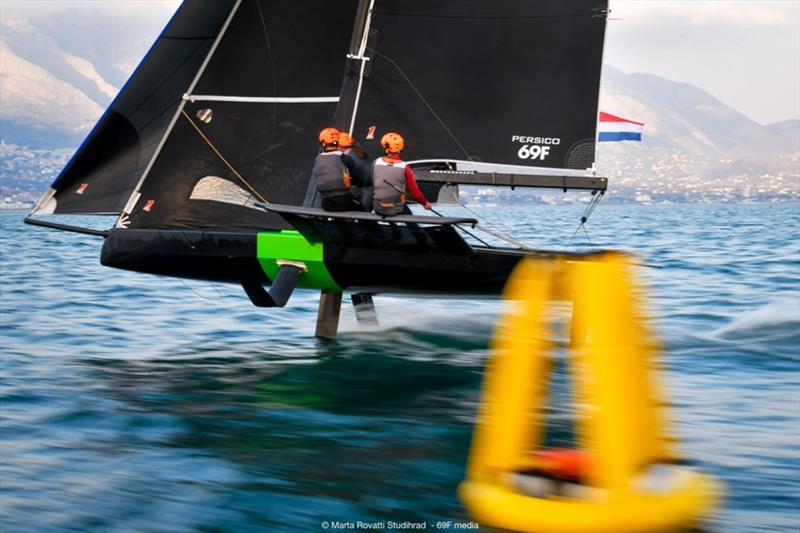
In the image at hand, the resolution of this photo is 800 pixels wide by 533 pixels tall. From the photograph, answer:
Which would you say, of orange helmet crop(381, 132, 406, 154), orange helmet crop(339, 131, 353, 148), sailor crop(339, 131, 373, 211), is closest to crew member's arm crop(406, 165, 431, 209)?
orange helmet crop(381, 132, 406, 154)

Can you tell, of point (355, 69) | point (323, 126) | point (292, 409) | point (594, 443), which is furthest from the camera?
point (323, 126)

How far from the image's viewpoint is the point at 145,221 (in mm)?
12492

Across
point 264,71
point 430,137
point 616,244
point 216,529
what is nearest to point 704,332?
point 430,137

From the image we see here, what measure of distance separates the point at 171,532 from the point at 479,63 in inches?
296

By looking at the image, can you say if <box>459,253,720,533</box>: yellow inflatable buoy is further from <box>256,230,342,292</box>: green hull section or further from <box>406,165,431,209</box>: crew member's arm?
<box>256,230,342,292</box>: green hull section

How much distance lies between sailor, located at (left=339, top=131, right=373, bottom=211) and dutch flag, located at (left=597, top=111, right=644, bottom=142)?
3.56 m

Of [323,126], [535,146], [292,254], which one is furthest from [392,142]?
[323,126]

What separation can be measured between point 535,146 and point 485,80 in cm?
92

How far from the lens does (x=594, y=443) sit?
4.40 metres

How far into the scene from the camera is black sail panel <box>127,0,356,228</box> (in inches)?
508

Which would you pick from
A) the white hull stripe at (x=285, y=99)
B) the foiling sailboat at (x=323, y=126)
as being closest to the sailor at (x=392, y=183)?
the foiling sailboat at (x=323, y=126)

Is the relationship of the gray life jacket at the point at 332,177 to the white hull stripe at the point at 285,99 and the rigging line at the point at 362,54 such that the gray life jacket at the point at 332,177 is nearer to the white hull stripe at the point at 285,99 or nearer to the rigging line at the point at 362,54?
the rigging line at the point at 362,54

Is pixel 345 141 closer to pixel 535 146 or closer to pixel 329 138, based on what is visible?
pixel 329 138

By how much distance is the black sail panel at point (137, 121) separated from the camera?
12820 mm
